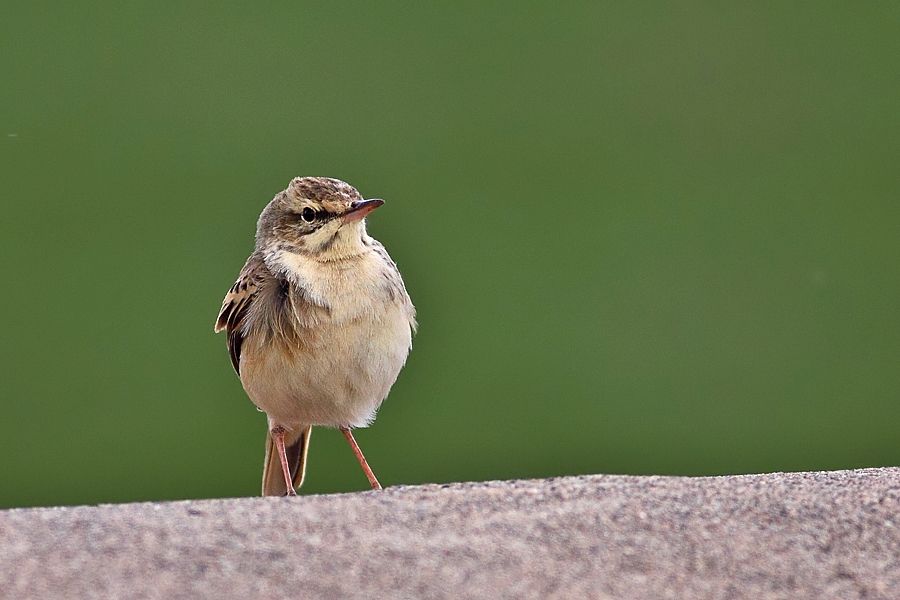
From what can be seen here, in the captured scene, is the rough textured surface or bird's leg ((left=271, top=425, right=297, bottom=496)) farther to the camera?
bird's leg ((left=271, top=425, right=297, bottom=496))

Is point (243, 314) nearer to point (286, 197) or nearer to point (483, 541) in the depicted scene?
point (286, 197)

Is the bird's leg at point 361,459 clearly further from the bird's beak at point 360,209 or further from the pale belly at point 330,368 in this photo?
the bird's beak at point 360,209

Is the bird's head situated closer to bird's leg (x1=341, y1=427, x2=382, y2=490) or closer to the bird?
the bird

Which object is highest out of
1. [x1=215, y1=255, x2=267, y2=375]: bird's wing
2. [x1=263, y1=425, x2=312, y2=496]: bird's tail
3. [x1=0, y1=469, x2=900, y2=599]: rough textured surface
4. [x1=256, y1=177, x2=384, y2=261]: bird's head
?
[x1=256, y1=177, x2=384, y2=261]: bird's head

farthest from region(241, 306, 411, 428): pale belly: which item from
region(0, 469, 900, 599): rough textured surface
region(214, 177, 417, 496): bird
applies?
region(0, 469, 900, 599): rough textured surface

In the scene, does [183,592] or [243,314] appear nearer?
[183,592]

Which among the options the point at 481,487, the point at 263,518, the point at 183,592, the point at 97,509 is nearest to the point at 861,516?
the point at 481,487
